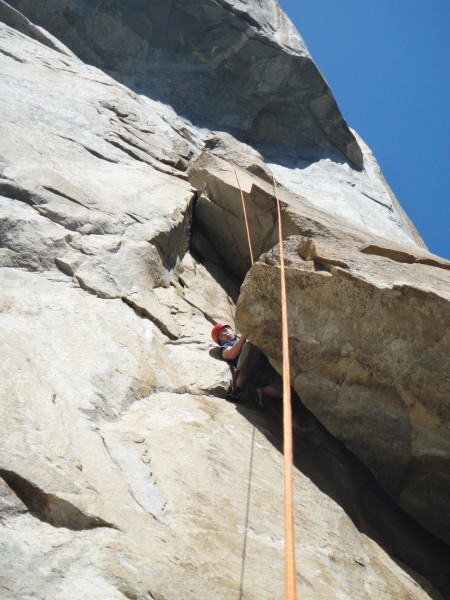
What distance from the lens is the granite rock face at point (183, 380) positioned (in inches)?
105

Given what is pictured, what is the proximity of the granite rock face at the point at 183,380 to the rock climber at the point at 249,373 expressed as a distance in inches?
5.9

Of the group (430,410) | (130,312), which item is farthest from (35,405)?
(430,410)

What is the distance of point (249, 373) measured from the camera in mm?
5289

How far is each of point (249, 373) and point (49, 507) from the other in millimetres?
2890

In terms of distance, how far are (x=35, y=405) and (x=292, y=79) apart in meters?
12.5

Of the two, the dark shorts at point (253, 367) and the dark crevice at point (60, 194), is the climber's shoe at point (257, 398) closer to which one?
the dark shorts at point (253, 367)

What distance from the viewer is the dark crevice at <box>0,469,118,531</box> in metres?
2.56

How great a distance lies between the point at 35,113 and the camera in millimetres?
7242

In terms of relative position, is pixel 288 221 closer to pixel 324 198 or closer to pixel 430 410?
pixel 430 410

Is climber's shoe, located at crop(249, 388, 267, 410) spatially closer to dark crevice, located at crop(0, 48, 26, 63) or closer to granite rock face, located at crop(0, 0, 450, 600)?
granite rock face, located at crop(0, 0, 450, 600)

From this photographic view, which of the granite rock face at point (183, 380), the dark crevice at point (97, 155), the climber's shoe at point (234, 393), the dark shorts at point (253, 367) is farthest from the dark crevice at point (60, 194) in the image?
the climber's shoe at point (234, 393)

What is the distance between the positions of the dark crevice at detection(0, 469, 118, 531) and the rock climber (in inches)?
101

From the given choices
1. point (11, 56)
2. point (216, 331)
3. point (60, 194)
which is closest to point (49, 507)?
point (216, 331)

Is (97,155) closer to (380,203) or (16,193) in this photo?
(16,193)
